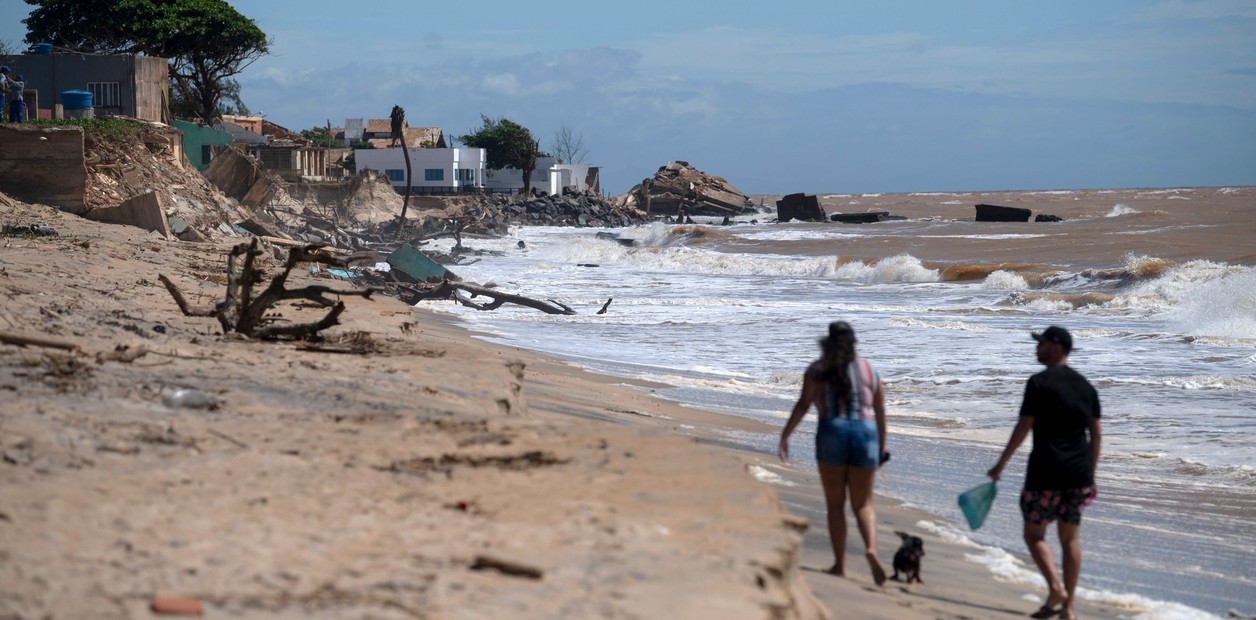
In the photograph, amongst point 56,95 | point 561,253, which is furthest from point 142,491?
point 561,253

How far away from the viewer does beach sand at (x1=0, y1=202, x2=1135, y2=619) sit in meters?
3.20

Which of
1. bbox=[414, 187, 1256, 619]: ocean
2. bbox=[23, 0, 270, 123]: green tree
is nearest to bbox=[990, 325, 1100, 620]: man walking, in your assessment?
bbox=[414, 187, 1256, 619]: ocean

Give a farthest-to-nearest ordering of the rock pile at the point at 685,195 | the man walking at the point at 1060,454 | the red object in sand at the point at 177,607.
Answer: the rock pile at the point at 685,195, the man walking at the point at 1060,454, the red object in sand at the point at 177,607

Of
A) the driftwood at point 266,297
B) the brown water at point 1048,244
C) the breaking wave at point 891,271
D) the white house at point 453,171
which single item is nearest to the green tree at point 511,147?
the white house at point 453,171

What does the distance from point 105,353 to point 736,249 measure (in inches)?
1598

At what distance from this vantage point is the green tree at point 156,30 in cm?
4091

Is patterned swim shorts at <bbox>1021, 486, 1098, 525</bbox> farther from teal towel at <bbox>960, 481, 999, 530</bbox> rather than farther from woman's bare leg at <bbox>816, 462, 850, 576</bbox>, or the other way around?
woman's bare leg at <bbox>816, 462, 850, 576</bbox>

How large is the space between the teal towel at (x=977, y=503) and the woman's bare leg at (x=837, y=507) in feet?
2.17

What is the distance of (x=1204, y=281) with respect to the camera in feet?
81.7

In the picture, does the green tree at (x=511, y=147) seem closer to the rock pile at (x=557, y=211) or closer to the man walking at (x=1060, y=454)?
the rock pile at (x=557, y=211)

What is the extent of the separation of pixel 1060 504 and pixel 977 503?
0.38 meters

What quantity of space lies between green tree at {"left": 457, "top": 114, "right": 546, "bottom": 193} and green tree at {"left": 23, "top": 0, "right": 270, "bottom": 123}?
3884 centimetres

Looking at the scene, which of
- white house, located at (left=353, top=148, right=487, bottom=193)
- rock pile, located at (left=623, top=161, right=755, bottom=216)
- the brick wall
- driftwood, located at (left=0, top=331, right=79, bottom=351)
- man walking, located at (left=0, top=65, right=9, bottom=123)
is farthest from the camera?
rock pile, located at (left=623, top=161, right=755, bottom=216)

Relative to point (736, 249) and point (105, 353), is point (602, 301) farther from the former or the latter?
point (736, 249)
